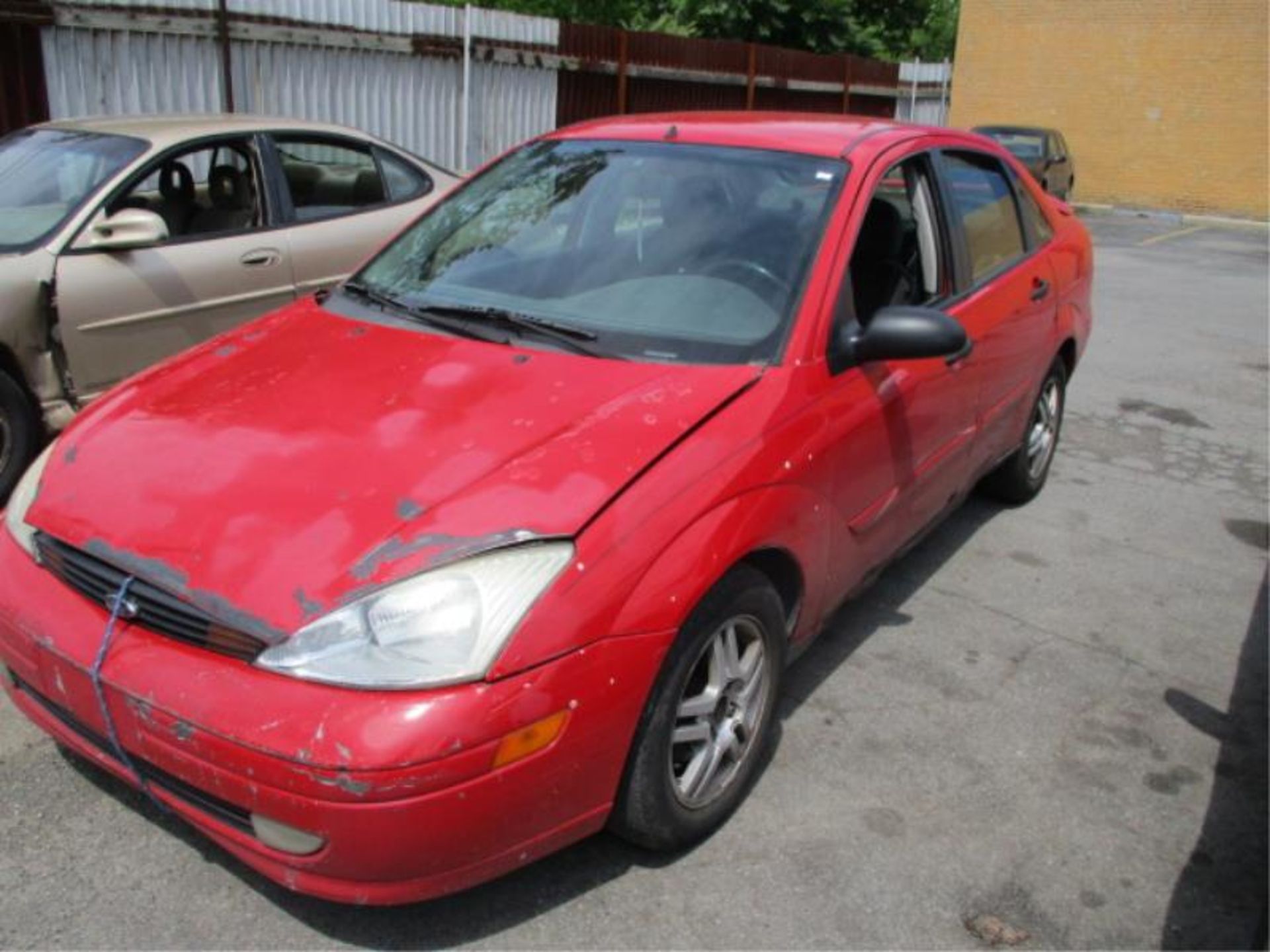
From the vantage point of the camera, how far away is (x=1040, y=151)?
20766mm

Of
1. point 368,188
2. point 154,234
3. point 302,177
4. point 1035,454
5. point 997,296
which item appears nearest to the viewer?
point 997,296

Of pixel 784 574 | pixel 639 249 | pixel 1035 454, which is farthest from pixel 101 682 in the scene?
pixel 1035 454

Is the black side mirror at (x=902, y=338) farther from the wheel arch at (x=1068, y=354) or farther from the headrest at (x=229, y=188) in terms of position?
the headrest at (x=229, y=188)

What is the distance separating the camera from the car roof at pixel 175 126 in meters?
5.46

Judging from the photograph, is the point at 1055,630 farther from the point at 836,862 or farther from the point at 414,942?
the point at 414,942

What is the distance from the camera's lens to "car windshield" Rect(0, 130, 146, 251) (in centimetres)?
507

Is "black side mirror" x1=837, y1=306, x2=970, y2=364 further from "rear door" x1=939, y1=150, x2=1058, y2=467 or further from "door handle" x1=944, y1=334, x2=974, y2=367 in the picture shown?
"rear door" x1=939, y1=150, x2=1058, y2=467

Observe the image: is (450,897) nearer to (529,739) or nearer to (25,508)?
(529,739)

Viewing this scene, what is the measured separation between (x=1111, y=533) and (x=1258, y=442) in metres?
2.39

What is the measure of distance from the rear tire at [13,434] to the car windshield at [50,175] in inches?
25.6

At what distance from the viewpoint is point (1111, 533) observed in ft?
17.3

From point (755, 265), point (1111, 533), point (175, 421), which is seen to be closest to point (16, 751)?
point (175, 421)

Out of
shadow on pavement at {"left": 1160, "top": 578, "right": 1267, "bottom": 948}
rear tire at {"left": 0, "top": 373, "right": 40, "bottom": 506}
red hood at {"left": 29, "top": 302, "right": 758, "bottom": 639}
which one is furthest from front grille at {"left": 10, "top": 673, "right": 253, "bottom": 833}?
rear tire at {"left": 0, "top": 373, "right": 40, "bottom": 506}

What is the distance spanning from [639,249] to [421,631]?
63.5 inches
